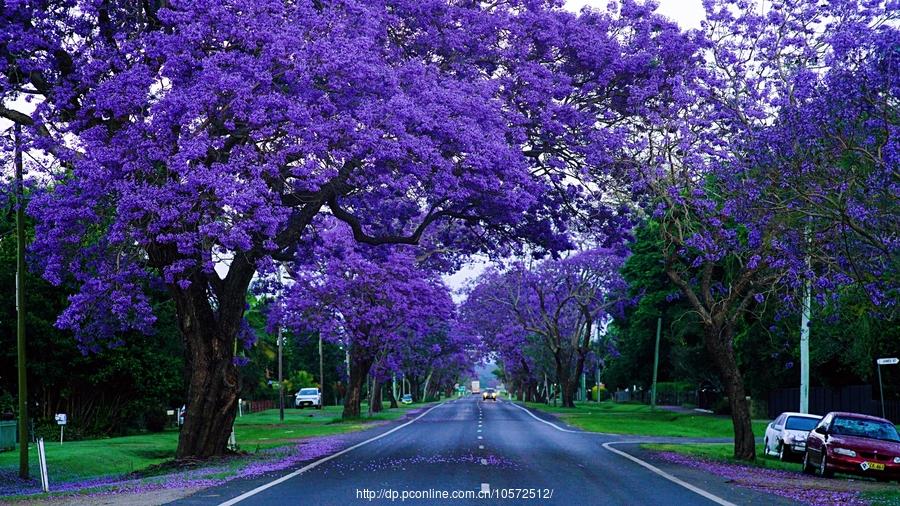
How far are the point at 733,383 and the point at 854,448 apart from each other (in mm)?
5839

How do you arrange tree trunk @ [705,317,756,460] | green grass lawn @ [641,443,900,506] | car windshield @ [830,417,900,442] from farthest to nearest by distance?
tree trunk @ [705,317,756,460]
car windshield @ [830,417,900,442]
green grass lawn @ [641,443,900,506]

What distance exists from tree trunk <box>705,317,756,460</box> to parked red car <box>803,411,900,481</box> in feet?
11.3

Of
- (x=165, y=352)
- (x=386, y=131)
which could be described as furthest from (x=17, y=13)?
(x=165, y=352)

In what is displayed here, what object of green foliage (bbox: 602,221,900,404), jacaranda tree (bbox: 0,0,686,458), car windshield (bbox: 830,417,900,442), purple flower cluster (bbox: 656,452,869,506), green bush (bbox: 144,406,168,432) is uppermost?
jacaranda tree (bbox: 0,0,686,458)

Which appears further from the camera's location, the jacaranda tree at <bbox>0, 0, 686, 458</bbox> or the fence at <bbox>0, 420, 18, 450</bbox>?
the fence at <bbox>0, 420, 18, 450</bbox>

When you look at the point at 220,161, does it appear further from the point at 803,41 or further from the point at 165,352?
the point at 165,352

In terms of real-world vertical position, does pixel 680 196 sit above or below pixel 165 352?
above

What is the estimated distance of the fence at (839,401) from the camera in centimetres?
4578

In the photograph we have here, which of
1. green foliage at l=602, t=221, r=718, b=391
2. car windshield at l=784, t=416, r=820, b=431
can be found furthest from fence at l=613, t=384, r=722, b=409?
car windshield at l=784, t=416, r=820, b=431

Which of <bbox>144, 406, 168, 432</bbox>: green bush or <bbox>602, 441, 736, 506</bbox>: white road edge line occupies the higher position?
<bbox>602, 441, 736, 506</bbox>: white road edge line

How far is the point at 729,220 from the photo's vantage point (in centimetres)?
2561

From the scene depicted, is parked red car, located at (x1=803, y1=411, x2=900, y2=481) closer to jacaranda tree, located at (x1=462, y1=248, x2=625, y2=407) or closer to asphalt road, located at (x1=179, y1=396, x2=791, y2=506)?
asphalt road, located at (x1=179, y1=396, x2=791, y2=506)

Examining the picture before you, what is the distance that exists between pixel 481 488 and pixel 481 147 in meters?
7.87

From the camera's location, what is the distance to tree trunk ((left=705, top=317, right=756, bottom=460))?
27.1 m
